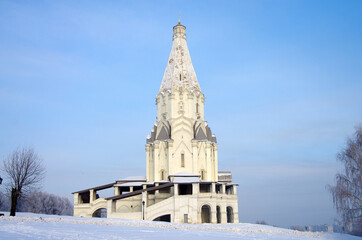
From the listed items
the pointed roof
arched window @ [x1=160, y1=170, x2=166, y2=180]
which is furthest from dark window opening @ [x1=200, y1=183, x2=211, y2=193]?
the pointed roof

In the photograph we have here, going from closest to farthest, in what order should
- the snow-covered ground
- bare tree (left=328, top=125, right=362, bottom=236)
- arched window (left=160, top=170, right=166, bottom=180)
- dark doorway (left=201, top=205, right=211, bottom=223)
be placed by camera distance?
the snow-covered ground < bare tree (left=328, top=125, right=362, bottom=236) < dark doorway (left=201, top=205, right=211, bottom=223) < arched window (left=160, top=170, right=166, bottom=180)

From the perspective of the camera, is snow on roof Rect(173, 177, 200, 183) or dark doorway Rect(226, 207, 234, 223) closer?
snow on roof Rect(173, 177, 200, 183)

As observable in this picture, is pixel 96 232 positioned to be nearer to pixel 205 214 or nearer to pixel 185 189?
pixel 185 189

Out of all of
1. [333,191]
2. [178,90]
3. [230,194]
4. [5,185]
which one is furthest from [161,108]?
[333,191]

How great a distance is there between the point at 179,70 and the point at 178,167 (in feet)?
48.1

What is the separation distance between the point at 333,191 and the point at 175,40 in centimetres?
3782

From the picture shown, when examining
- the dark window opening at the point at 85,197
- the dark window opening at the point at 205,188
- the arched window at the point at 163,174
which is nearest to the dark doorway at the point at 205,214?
the dark window opening at the point at 205,188

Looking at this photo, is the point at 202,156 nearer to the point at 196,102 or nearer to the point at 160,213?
the point at 196,102

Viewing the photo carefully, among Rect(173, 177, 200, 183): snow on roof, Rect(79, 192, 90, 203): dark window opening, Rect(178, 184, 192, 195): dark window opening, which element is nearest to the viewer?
Rect(173, 177, 200, 183): snow on roof

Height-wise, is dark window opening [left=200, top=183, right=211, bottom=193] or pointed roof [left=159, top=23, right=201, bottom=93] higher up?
pointed roof [left=159, top=23, right=201, bottom=93]

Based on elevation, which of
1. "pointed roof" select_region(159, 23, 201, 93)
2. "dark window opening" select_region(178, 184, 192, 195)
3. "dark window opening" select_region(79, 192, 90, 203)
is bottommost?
"dark window opening" select_region(79, 192, 90, 203)

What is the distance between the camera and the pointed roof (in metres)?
53.7

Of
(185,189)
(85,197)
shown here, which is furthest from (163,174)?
(85,197)

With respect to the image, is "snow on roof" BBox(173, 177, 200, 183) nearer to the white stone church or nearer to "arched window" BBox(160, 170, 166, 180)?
the white stone church
